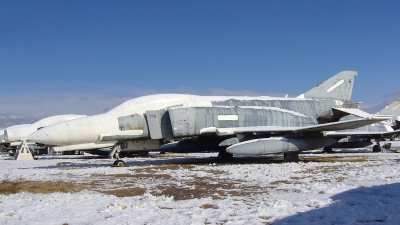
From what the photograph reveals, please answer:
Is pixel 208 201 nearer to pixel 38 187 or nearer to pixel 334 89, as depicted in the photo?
pixel 38 187

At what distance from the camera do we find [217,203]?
623cm

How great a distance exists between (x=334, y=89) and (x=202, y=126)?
26.4 ft

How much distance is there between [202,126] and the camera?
14984mm

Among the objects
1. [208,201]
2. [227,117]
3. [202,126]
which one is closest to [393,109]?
[227,117]

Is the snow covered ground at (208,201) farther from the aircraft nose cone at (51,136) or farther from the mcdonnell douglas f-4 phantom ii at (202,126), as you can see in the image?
the mcdonnell douglas f-4 phantom ii at (202,126)

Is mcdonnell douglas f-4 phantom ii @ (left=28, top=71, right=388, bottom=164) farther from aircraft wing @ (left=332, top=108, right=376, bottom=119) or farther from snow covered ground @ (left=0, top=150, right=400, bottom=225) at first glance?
snow covered ground @ (left=0, top=150, right=400, bottom=225)

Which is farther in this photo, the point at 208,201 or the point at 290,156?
the point at 290,156

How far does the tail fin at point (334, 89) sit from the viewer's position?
61.4ft

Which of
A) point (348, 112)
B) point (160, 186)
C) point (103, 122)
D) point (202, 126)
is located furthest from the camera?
point (348, 112)

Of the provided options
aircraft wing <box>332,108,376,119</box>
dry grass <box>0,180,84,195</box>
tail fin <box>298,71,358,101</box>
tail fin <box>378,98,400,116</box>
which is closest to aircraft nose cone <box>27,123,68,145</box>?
dry grass <box>0,180,84,195</box>

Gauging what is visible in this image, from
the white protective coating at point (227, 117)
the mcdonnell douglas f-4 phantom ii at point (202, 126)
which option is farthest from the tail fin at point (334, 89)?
the white protective coating at point (227, 117)

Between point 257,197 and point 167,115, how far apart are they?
8.50 m

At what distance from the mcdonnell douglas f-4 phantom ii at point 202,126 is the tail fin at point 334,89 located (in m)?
2.08

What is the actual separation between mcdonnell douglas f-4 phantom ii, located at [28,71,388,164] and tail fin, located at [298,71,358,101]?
82.1 inches
